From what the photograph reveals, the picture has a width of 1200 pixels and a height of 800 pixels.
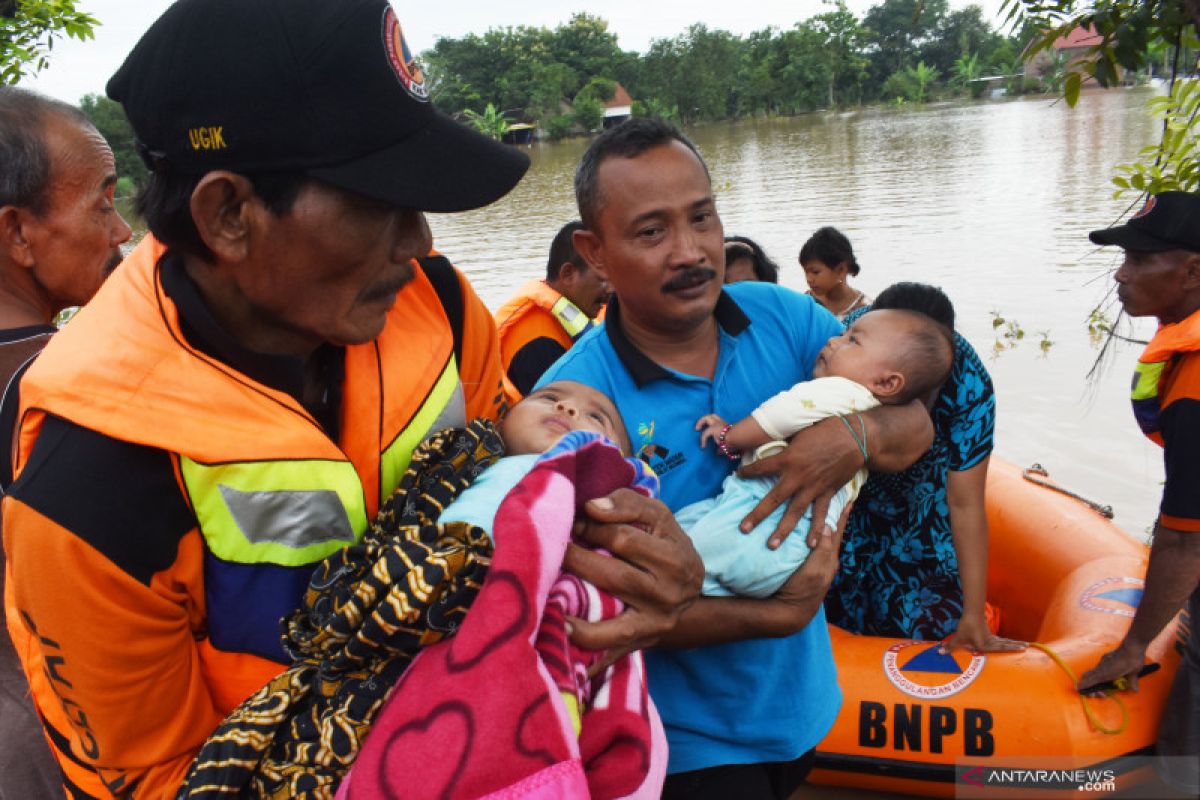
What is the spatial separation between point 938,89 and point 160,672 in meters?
69.1

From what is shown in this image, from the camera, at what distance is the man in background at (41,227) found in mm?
1900

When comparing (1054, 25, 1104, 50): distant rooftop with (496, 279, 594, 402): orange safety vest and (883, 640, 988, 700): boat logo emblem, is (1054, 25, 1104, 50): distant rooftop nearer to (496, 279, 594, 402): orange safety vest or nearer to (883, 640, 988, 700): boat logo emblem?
(883, 640, 988, 700): boat logo emblem

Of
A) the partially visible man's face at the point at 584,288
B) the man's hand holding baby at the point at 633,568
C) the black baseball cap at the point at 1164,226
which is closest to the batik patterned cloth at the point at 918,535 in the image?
the black baseball cap at the point at 1164,226

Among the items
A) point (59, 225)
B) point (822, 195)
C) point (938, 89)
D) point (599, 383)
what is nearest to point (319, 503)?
point (599, 383)

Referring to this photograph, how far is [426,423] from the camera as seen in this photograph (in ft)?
4.77

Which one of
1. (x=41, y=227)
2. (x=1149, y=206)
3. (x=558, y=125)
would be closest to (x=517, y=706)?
(x=41, y=227)

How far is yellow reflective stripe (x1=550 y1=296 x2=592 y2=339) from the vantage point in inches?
175

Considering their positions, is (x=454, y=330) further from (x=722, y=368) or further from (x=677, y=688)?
(x=677, y=688)

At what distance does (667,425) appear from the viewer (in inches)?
76.7

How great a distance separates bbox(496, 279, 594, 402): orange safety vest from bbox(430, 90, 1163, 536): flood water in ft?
8.05

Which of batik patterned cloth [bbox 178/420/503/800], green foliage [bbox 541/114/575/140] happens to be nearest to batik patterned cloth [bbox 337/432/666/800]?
batik patterned cloth [bbox 178/420/503/800]

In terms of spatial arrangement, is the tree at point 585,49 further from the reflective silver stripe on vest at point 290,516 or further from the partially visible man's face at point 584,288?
the reflective silver stripe on vest at point 290,516

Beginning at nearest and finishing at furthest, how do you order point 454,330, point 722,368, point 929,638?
point 454,330, point 722,368, point 929,638

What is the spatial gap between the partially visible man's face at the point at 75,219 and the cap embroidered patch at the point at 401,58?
4.09ft
